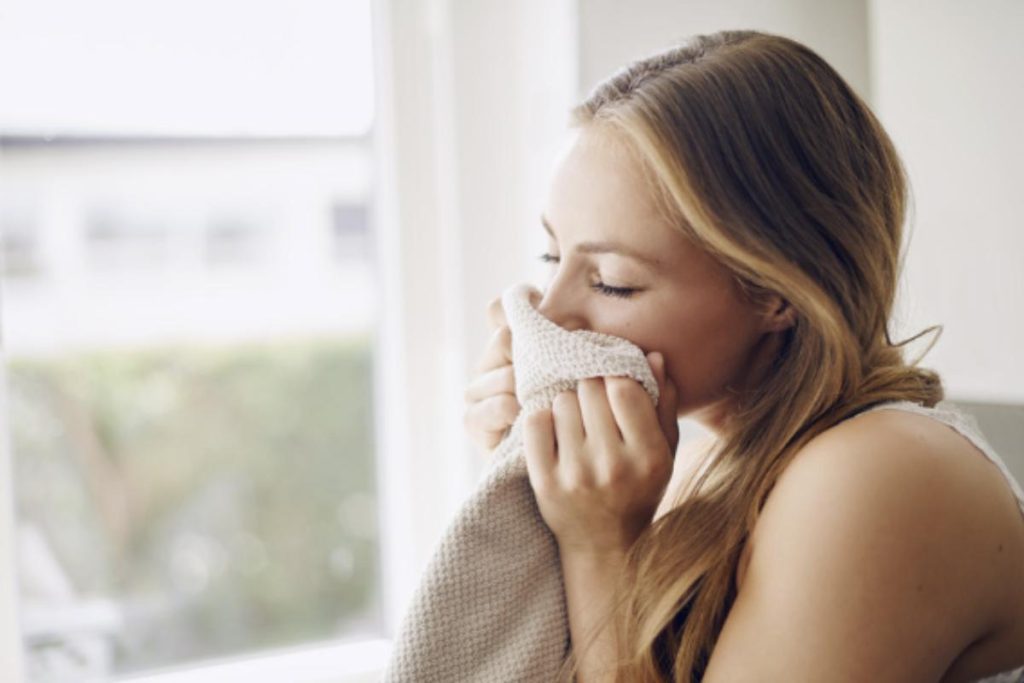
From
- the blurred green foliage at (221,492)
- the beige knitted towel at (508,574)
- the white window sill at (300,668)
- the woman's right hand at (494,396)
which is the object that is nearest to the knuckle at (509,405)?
the woman's right hand at (494,396)

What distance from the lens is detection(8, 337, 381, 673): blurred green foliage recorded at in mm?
1779

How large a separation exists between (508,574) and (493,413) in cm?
21

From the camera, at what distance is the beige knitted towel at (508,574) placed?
0.81 meters

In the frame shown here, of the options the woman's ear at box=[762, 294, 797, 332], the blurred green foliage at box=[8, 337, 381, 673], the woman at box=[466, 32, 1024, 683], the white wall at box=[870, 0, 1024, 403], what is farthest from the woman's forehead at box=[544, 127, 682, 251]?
the blurred green foliage at box=[8, 337, 381, 673]

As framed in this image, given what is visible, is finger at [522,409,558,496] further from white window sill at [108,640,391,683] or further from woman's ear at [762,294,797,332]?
white window sill at [108,640,391,683]

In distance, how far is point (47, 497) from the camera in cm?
168

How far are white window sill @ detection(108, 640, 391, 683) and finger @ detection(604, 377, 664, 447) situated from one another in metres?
0.60

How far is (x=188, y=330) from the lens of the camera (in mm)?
1888

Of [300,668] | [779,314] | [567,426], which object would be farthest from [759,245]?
[300,668]

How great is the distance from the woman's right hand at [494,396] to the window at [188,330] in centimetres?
39

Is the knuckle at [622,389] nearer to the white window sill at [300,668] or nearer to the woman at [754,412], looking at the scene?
the woman at [754,412]

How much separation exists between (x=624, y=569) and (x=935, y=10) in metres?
0.76

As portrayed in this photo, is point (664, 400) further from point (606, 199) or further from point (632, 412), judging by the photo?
point (606, 199)

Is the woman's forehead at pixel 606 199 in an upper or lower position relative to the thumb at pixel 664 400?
upper
